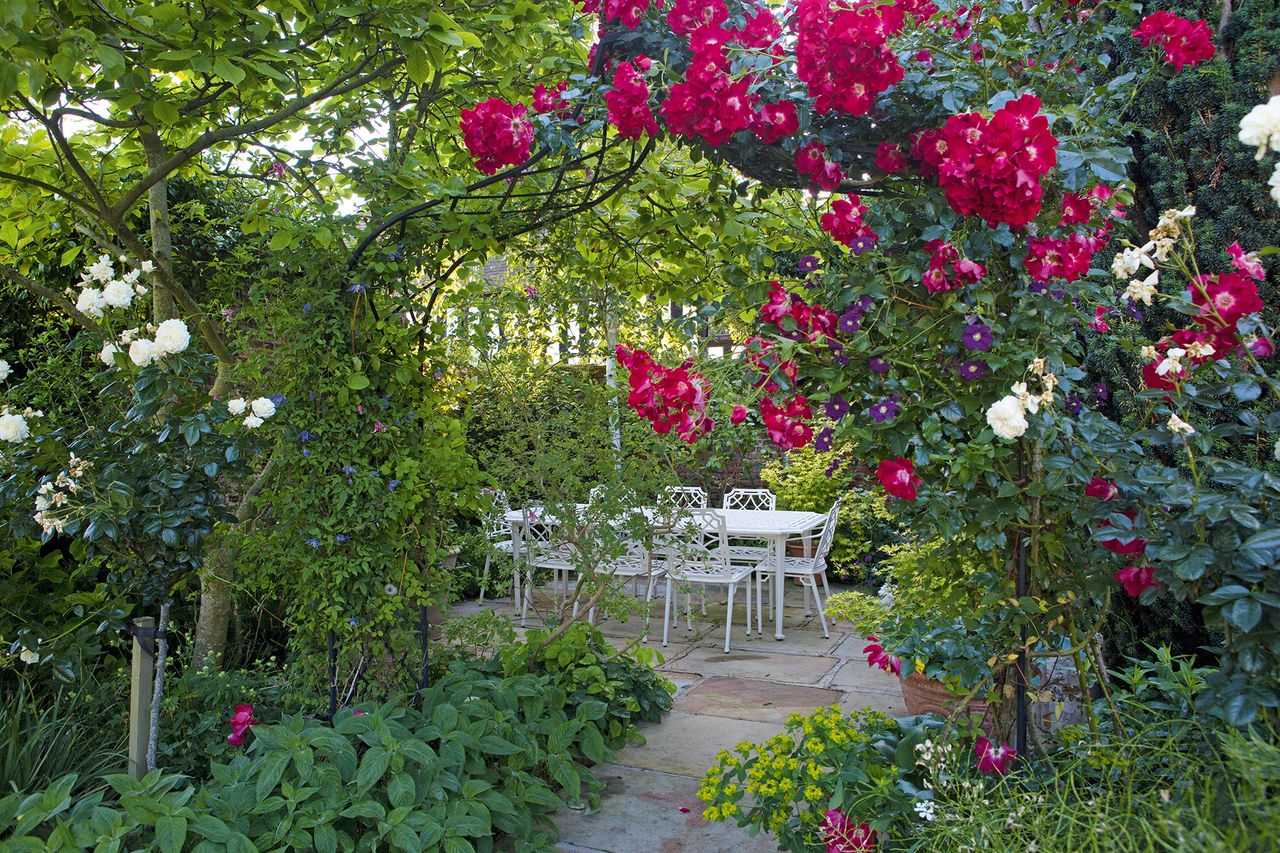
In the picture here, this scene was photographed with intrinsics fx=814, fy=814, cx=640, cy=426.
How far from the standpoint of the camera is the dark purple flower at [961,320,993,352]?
158cm

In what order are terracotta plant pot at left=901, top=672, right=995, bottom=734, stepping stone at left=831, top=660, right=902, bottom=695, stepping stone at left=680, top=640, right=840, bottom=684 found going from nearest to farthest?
terracotta plant pot at left=901, top=672, right=995, bottom=734
stepping stone at left=831, top=660, right=902, bottom=695
stepping stone at left=680, top=640, right=840, bottom=684

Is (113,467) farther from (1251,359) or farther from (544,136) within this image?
(1251,359)

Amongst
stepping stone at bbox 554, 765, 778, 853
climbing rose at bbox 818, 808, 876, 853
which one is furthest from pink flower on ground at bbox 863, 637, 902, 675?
stepping stone at bbox 554, 765, 778, 853

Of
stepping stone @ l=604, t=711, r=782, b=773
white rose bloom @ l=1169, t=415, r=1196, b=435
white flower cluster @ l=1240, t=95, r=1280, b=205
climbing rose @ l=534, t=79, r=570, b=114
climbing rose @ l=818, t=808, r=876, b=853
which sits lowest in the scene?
stepping stone @ l=604, t=711, r=782, b=773

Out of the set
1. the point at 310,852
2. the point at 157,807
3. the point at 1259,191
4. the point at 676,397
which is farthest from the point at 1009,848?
the point at 1259,191

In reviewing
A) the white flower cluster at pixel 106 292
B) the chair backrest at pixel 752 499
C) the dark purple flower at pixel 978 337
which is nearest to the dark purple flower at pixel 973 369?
the dark purple flower at pixel 978 337

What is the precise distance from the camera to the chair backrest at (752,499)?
5.76 m

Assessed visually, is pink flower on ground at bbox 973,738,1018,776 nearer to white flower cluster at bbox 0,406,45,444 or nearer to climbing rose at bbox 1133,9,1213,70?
climbing rose at bbox 1133,9,1213,70

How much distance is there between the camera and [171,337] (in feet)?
6.66

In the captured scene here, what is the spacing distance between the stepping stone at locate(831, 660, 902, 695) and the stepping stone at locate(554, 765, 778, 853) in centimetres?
123

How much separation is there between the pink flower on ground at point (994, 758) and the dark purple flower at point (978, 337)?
861 millimetres

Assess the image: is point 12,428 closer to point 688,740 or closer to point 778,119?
point 778,119

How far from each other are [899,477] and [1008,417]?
29 centimetres

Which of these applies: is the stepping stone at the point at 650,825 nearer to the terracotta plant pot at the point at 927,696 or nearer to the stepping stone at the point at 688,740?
the stepping stone at the point at 688,740
